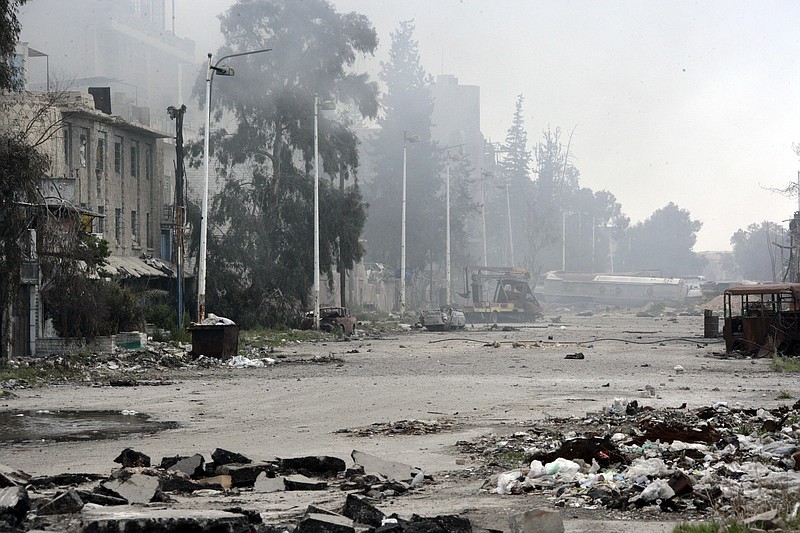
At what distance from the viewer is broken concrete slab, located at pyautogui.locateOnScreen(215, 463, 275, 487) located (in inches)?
367

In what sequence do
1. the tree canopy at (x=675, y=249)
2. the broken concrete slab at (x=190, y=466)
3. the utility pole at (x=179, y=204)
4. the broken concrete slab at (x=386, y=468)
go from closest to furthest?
the broken concrete slab at (x=386, y=468), the broken concrete slab at (x=190, y=466), the utility pole at (x=179, y=204), the tree canopy at (x=675, y=249)

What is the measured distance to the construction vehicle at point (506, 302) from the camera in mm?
73750

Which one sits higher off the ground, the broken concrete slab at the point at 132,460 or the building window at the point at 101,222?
the building window at the point at 101,222

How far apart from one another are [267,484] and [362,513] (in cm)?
217

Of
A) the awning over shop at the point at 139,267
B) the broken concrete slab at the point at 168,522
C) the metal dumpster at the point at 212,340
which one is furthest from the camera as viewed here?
the awning over shop at the point at 139,267

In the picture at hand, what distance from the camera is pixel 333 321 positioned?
5050 centimetres

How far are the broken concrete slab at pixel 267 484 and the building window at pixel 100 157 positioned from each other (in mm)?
42702

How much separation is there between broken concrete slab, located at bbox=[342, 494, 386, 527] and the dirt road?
55 cm

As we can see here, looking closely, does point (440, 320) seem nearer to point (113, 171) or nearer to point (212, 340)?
point (113, 171)

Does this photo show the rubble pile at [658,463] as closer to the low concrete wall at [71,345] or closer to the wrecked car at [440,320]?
the low concrete wall at [71,345]

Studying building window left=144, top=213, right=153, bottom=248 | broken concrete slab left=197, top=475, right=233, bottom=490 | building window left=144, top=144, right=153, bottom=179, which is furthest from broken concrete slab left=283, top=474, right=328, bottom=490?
building window left=144, top=144, right=153, bottom=179

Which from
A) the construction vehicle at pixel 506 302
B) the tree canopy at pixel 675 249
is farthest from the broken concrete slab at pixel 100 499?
the tree canopy at pixel 675 249

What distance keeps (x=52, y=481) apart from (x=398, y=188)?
291 feet

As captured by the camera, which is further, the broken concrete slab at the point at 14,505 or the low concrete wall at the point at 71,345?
the low concrete wall at the point at 71,345
